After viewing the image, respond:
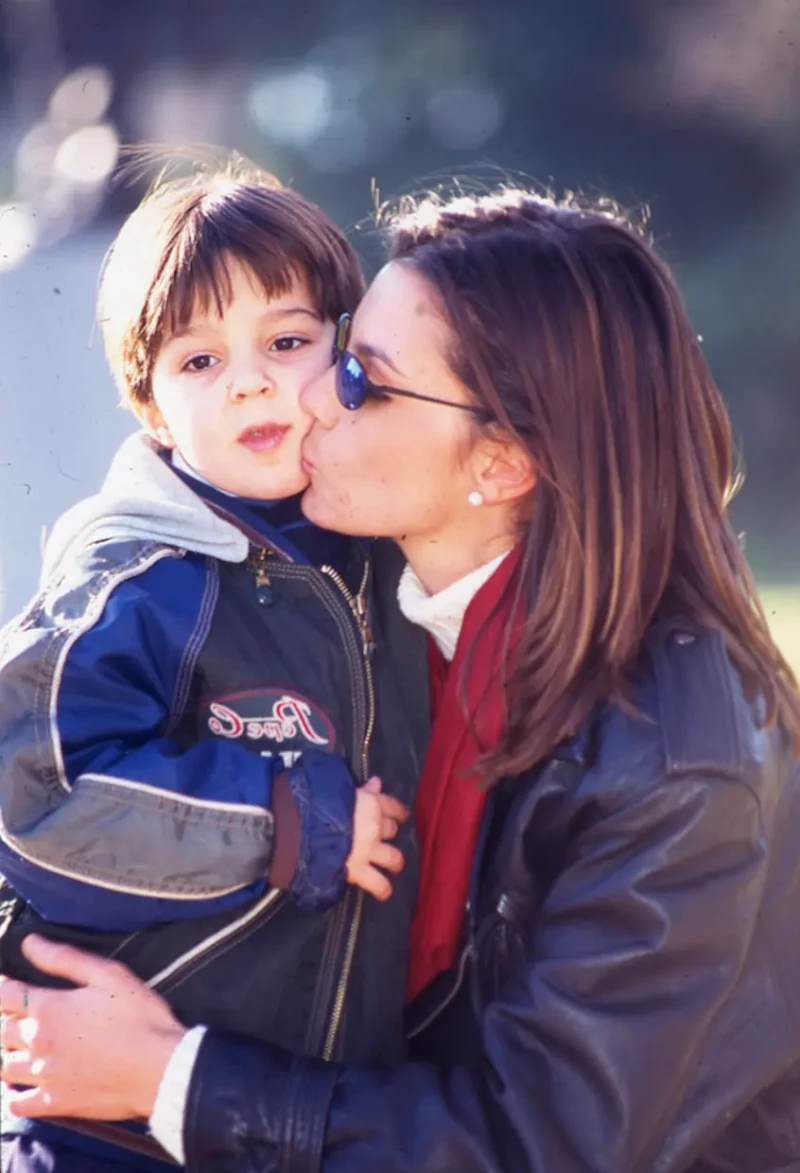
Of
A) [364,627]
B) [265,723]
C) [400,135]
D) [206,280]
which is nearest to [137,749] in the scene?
[265,723]

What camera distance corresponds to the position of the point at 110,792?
6.19 ft

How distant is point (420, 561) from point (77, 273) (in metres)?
1.83

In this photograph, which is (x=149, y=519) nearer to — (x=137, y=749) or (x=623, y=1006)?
(x=137, y=749)

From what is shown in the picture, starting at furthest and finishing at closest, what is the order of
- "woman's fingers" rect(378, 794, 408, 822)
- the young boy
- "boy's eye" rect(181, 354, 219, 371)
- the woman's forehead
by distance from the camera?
"boy's eye" rect(181, 354, 219, 371) → the woman's forehead → "woman's fingers" rect(378, 794, 408, 822) → the young boy

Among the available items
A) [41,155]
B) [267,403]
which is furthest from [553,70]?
[267,403]

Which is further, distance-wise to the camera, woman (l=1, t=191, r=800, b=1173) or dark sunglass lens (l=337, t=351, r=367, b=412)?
dark sunglass lens (l=337, t=351, r=367, b=412)

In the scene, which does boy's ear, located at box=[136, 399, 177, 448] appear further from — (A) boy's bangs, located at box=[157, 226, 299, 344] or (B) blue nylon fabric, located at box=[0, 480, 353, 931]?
(B) blue nylon fabric, located at box=[0, 480, 353, 931]

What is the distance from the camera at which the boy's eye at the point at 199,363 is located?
2.34 metres

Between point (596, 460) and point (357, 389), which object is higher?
point (357, 389)

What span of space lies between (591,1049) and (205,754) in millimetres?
689

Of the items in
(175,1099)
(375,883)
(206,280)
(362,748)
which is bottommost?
(175,1099)

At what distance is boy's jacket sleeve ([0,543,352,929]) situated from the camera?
1.90 meters

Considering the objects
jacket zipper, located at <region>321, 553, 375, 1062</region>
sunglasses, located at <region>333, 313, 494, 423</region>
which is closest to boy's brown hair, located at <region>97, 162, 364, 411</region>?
sunglasses, located at <region>333, 313, 494, 423</region>

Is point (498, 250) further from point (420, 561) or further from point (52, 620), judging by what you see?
point (52, 620)
